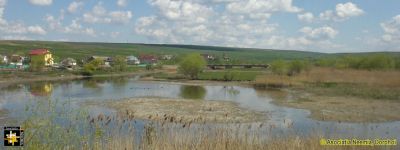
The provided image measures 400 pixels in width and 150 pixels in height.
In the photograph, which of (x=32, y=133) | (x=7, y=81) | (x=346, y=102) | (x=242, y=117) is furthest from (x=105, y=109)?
(x=7, y=81)

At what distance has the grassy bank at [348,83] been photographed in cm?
5103

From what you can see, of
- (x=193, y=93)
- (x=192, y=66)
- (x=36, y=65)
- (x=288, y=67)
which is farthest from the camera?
(x=36, y=65)

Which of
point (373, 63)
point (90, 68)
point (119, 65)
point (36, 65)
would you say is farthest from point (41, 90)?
A: point (119, 65)

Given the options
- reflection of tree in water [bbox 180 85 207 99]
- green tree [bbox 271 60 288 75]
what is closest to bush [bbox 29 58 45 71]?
reflection of tree in water [bbox 180 85 207 99]

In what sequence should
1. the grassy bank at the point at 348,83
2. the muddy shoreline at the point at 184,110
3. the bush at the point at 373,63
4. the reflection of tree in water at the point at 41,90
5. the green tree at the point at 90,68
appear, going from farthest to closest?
the green tree at the point at 90,68, the bush at the point at 373,63, the reflection of tree in water at the point at 41,90, the grassy bank at the point at 348,83, the muddy shoreline at the point at 184,110

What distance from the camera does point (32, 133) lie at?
29.3 ft

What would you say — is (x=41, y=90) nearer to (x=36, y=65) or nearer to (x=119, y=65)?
(x=36, y=65)

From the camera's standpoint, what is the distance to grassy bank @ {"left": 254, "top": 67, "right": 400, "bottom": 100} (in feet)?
167

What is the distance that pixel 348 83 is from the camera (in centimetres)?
6612

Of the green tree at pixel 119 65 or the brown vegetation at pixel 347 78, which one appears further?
the green tree at pixel 119 65

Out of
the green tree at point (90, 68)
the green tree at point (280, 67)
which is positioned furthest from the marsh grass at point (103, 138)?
the green tree at point (90, 68)

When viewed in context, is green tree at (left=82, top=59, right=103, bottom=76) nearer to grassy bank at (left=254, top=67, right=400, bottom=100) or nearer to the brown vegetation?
the brown vegetation

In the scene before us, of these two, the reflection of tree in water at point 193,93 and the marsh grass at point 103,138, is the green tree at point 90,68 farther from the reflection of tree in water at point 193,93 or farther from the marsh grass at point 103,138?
the marsh grass at point 103,138

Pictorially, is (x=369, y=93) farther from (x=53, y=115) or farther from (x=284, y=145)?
(x=53, y=115)
